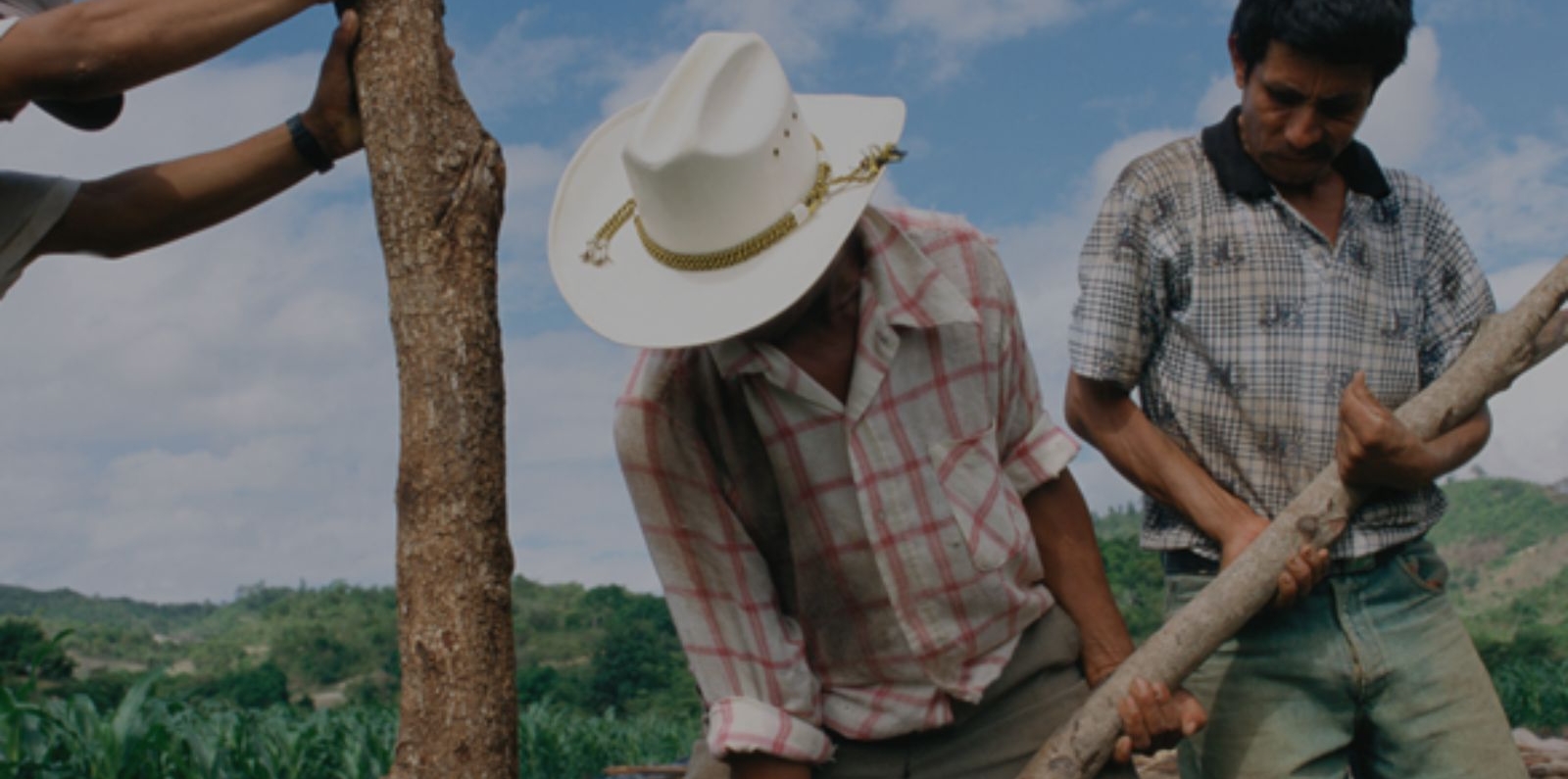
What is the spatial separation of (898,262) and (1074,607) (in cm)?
60

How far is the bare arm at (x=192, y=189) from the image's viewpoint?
2.31 metres

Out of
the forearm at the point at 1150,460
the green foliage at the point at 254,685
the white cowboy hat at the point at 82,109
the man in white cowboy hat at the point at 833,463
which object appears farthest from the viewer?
the green foliage at the point at 254,685

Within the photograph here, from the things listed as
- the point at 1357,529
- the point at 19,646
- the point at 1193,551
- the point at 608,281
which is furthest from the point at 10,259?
the point at 19,646

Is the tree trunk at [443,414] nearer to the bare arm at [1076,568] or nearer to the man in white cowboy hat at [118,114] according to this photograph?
the man in white cowboy hat at [118,114]

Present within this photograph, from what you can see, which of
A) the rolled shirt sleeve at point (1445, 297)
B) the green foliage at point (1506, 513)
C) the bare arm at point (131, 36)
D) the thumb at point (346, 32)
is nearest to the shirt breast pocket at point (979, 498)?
the rolled shirt sleeve at point (1445, 297)

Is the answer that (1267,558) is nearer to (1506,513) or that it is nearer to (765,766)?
(765,766)

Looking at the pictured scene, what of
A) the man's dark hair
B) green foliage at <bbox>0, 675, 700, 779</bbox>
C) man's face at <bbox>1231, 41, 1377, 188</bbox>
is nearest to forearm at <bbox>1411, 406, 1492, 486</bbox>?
man's face at <bbox>1231, 41, 1377, 188</bbox>

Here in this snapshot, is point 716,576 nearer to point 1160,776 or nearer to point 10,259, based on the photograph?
point 10,259

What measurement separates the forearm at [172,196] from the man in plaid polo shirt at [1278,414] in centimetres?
135

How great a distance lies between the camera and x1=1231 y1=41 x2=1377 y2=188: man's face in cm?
219

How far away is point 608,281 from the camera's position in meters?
1.91

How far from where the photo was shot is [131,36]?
2.16 metres

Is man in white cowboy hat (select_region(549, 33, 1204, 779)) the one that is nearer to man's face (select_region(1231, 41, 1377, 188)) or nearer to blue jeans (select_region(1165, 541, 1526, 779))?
blue jeans (select_region(1165, 541, 1526, 779))

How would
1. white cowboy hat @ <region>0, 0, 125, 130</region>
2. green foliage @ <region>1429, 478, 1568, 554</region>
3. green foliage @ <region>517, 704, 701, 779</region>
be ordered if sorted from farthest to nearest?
green foliage @ <region>1429, 478, 1568, 554</region> < green foliage @ <region>517, 704, 701, 779</region> < white cowboy hat @ <region>0, 0, 125, 130</region>
